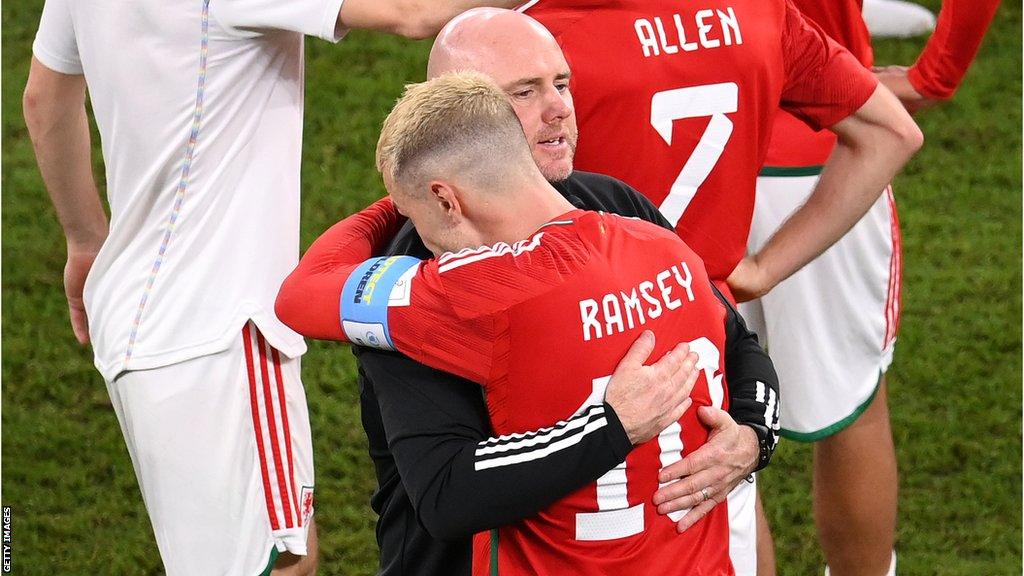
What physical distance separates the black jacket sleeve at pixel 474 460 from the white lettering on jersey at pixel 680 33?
73 cm

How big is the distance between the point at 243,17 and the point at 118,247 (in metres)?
0.48

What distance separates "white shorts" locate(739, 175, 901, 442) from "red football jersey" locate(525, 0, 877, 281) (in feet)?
2.64

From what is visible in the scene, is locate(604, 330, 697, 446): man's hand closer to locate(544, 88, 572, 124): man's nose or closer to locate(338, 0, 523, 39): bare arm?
locate(544, 88, 572, 124): man's nose

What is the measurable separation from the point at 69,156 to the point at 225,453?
2.16 feet

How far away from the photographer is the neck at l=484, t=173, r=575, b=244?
6.44ft

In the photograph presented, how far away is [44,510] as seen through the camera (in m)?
4.28

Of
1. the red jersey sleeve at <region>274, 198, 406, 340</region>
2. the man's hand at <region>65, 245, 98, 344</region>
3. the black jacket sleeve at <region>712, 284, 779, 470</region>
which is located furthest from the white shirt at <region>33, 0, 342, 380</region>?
the black jacket sleeve at <region>712, 284, 779, 470</region>

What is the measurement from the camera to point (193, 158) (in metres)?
2.46

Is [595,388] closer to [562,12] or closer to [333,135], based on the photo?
[562,12]

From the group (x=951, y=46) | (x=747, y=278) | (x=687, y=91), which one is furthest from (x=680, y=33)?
(x=951, y=46)

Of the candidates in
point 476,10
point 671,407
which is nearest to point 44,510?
point 476,10

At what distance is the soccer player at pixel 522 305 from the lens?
1869 millimetres

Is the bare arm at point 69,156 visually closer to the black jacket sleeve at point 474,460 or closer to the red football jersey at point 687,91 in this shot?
the red football jersey at point 687,91

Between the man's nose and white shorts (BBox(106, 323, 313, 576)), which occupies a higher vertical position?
the man's nose
